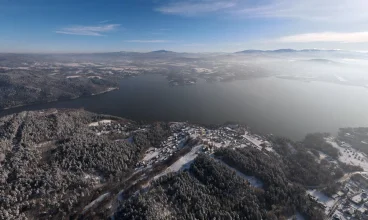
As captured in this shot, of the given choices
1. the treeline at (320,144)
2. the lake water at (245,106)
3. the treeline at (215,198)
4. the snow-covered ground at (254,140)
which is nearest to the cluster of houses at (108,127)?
the lake water at (245,106)

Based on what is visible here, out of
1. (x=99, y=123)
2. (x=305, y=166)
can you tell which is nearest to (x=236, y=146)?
(x=305, y=166)

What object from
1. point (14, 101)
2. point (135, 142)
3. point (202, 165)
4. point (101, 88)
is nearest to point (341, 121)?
point (202, 165)

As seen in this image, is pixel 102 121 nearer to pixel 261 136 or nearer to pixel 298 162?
pixel 261 136

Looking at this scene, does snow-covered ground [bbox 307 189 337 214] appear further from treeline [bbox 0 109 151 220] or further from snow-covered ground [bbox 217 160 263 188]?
treeline [bbox 0 109 151 220]

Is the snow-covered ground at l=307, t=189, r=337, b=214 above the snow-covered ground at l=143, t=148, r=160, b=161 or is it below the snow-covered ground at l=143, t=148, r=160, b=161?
below

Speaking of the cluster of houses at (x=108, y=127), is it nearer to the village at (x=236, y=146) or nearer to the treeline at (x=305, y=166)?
the village at (x=236, y=146)

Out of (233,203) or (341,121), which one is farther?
(341,121)

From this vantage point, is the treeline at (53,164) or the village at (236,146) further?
the village at (236,146)

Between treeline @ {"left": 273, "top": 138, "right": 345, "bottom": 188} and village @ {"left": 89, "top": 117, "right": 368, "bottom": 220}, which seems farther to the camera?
treeline @ {"left": 273, "top": 138, "right": 345, "bottom": 188}

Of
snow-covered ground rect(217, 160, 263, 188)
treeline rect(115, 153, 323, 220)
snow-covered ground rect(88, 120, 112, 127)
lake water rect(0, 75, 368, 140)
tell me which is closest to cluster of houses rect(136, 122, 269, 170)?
snow-covered ground rect(217, 160, 263, 188)
